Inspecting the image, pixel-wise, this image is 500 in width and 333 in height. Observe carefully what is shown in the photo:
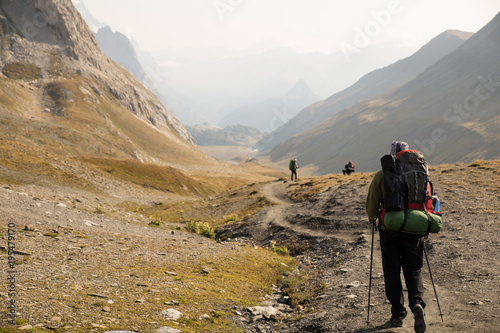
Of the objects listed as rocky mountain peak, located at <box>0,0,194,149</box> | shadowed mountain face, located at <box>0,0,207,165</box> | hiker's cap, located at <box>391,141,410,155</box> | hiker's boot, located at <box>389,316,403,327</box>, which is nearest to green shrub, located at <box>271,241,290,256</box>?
hiker's boot, located at <box>389,316,403,327</box>

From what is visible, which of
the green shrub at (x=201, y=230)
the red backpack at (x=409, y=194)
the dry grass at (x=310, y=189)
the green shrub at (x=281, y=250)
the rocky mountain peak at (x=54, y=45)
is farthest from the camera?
the rocky mountain peak at (x=54, y=45)

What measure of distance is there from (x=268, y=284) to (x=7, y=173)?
1141 inches

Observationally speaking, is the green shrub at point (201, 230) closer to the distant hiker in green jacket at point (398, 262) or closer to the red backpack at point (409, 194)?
the distant hiker in green jacket at point (398, 262)

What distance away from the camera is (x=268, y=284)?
47.1 feet

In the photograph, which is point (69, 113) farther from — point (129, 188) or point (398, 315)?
point (398, 315)

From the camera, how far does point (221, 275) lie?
13.6 m

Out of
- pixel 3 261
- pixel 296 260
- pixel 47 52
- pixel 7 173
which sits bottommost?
pixel 296 260

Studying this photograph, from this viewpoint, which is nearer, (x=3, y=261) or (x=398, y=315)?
(x=398, y=315)

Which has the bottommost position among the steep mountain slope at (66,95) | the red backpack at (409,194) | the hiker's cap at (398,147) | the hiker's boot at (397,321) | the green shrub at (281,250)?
the green shrub at (281,250)

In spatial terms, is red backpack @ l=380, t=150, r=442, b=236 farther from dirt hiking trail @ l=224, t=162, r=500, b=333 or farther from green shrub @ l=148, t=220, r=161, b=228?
green shrub @ l=148, t=220, r=161, b=228

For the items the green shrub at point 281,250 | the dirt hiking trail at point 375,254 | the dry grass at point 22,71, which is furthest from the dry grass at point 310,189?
the dry grass at point 22,71

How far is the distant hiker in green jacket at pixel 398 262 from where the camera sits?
805 centimetres

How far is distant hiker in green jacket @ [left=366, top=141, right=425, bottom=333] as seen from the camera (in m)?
8.05

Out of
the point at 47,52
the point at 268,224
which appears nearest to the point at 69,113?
the point at 47,52
